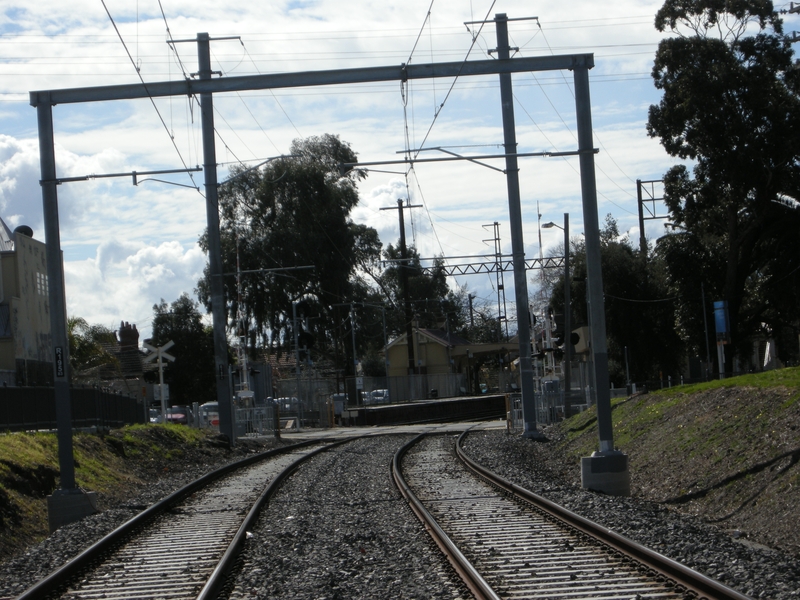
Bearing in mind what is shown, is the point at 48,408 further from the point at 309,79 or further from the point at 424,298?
the point at 424,298

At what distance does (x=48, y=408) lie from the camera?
25.5 metres

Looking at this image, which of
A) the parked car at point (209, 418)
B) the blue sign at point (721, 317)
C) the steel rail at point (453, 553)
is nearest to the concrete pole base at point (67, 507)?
the steel rail at point (453, 553)

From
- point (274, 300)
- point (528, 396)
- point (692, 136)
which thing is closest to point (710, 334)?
point (692, 136)

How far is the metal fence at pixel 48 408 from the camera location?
22.8 m

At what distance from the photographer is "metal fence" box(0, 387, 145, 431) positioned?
74.8ft

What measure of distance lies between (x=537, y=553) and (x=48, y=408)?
19020mm

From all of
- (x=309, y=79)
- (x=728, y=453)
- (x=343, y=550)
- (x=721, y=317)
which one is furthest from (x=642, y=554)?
(x=721, y=317)

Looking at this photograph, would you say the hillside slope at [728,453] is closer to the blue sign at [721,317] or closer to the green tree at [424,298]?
the blue sign at [721,317]

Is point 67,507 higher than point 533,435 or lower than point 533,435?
higher

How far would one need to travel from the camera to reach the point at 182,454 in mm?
26000

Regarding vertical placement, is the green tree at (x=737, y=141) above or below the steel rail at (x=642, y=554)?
above

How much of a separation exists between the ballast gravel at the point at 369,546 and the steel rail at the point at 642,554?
0.34m

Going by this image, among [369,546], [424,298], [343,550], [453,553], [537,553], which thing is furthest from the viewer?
[424,298]

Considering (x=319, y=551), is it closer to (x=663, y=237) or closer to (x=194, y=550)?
(x=194, y=550)
